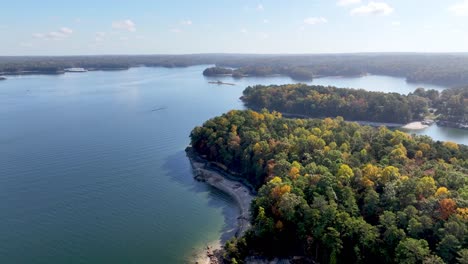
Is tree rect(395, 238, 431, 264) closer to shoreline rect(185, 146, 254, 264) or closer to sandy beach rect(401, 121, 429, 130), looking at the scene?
shoreline rect(185, 146, 254, 264)

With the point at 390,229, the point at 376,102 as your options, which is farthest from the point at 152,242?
the point at 376,102

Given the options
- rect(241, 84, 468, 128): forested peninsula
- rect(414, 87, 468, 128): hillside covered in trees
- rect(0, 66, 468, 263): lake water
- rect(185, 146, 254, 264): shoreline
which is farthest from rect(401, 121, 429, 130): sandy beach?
rect(185, 146, 254, 264): shoreline

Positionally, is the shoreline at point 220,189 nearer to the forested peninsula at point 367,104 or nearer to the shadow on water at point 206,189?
the shadow on water at point 206,189

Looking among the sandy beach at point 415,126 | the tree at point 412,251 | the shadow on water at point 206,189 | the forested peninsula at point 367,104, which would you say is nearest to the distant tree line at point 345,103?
the forested peninsula at point 367,104

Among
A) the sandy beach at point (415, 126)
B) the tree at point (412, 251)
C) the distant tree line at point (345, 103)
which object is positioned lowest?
the sandy beach at point (415, 126)

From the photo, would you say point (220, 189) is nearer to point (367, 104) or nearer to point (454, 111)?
point (367, 104)

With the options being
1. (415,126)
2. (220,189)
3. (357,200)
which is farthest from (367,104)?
(357,200)
